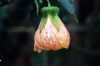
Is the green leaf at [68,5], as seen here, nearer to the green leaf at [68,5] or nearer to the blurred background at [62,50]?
the green leaf at [68,5]

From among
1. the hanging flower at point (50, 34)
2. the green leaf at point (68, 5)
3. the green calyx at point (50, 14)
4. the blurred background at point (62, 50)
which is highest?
the green leaf at point (68, 5)

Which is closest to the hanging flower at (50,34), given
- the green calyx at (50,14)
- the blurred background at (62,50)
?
the green calyx at (50,14)

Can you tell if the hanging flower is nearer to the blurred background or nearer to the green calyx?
the green calyx

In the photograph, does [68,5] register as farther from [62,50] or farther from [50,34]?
[62,50]

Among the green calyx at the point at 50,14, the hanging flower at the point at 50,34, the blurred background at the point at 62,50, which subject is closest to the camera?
the hanging flower at the point at 50,34

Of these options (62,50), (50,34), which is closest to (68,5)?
(50,34)

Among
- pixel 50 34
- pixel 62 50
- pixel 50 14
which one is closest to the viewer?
pixel 50 34

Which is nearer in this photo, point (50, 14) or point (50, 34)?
point (50, 34)
